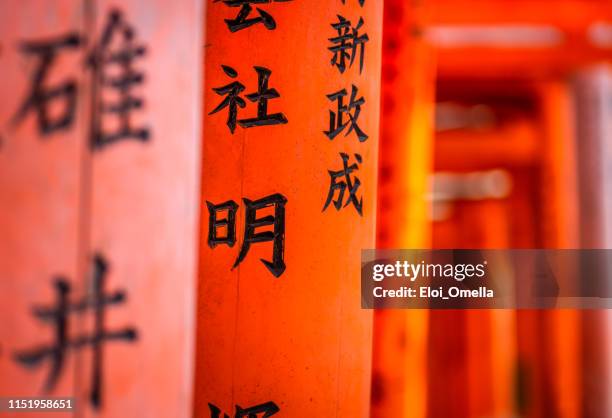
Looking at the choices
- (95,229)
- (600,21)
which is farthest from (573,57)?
(95,229)

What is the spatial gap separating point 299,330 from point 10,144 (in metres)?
0.98

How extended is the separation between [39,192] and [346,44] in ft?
3.37

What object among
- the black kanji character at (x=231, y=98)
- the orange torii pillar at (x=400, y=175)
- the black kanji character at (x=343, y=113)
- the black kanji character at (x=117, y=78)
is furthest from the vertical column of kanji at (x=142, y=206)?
the orange torii pillar at (x=400, y=175)

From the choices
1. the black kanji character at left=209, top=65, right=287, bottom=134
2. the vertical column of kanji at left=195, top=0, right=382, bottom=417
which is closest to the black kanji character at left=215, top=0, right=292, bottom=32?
the vertical column of kanji at left=195, top=0, right=382, bottom=417

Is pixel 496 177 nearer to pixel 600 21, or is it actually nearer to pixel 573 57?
pixel 573 57

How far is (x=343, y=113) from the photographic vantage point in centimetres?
177

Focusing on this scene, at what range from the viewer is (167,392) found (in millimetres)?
1480

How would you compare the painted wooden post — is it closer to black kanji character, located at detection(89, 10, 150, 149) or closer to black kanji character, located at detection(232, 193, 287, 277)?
black kanji character, located at detection(89, 10, 150, 149)

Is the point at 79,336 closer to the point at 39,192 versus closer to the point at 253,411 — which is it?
the point at 39,192

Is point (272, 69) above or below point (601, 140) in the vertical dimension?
below

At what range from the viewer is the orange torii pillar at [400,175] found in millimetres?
2799

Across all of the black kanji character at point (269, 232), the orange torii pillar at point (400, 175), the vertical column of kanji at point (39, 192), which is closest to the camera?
the vertical column of kanji at point (39, 192)

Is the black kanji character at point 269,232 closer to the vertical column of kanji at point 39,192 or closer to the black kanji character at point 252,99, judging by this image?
the black kanji character at point 252,99

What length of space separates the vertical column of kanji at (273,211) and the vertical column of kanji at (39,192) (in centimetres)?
43
